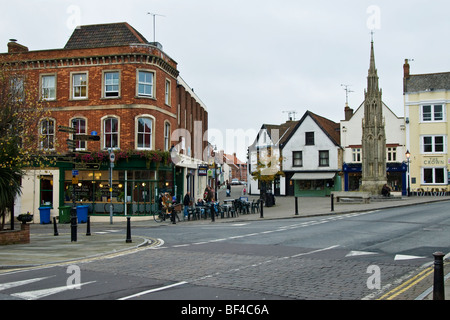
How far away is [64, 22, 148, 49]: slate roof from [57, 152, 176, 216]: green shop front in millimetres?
8683

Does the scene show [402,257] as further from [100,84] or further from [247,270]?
[100,84]

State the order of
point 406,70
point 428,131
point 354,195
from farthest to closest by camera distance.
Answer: point 406,70, point 428,131, point 354,195

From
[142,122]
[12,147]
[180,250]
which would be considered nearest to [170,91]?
[142,122]

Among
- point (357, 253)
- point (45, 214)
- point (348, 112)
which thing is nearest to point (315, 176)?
point (348, 112)

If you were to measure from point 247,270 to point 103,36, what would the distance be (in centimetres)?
2760

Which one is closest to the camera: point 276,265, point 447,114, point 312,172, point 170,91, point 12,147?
point 276,265

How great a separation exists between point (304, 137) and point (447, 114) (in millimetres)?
16904

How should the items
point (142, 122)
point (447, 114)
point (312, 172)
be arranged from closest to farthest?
point (142, 122), point (447, 114), point (312, 172)

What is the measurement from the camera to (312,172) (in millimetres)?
55969

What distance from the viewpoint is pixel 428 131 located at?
Answer: 50.5 m

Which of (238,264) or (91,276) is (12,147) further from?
(238,264)

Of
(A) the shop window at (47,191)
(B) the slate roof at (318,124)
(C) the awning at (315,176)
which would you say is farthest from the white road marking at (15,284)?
(B) the slate roof at (318,124)

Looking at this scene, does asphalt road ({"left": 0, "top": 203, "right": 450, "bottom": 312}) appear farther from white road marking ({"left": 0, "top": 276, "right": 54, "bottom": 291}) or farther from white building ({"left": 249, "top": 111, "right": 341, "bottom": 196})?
white building ({"left": 249, "top": 111, "right": 341, "bottom": 196})
